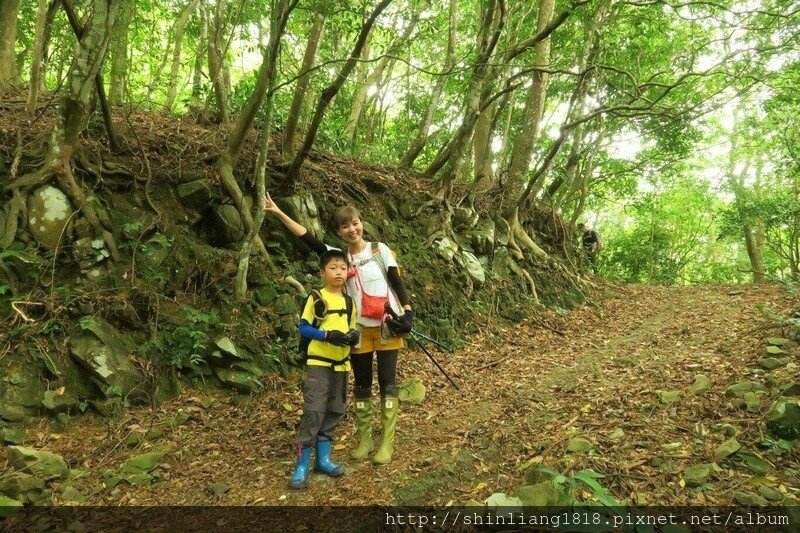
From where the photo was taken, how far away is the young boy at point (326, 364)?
12.5 ft

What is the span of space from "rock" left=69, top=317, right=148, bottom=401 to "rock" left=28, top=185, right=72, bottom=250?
3.60ft

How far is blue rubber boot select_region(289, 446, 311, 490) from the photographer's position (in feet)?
12.5

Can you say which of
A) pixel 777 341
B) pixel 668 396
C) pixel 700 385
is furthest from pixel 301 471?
pixel 777 341

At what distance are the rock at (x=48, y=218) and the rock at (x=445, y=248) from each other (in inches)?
234

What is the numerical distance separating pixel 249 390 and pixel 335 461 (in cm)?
168

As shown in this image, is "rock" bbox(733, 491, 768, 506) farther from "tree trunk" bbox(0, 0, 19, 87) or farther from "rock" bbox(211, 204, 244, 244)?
"tree trunk" bbox(0, 0, 19, 87)

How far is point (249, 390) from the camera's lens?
214 inches

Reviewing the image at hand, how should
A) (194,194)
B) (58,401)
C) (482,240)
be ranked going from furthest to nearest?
(482,240), (194,194), (58,401)

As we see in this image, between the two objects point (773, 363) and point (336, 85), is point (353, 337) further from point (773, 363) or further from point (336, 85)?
point (773, 363)

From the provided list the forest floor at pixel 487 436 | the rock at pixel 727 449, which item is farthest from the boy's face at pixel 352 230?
the rock at pixel 727 449

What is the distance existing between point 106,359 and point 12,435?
3.21 ft

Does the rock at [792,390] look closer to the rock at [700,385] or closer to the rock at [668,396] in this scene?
the rock at [700,385]

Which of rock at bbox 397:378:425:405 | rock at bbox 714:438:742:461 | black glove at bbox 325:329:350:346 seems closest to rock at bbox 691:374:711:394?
rock at bbox 714:438:742:461

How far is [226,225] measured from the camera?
261 inches
